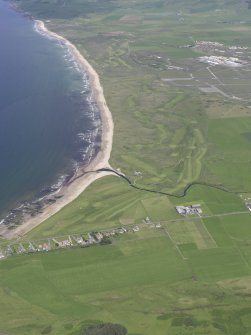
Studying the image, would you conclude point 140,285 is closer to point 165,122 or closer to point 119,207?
point 119,207

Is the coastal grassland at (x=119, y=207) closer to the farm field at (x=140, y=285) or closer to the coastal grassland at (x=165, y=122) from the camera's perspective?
the coastal grassland at (x=165, y=122)

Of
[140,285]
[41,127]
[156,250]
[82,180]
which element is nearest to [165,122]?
[41,127]

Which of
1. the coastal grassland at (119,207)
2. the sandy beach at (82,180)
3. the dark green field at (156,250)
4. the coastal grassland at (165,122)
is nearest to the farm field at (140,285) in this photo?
the dark green field at (156,250)

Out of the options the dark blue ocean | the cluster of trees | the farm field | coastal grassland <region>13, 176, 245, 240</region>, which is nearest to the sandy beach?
coastal grassland <region>13, 176, 245, 240</region>

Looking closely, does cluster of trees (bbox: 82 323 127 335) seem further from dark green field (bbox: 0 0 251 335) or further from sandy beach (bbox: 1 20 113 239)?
sandy beach (bbox: 1 20 113 239)

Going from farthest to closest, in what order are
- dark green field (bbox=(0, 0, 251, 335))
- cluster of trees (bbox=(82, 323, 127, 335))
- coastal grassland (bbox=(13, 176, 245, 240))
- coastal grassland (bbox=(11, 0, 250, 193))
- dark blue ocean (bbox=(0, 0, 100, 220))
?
coastal grassland (bbox=(11, 0, 250, 193)) < dark blue ocean (bbox=(0, 0, 100, 220)) < coastal grassland (bbox=(13, 176, 245, 240)) < dark green field (bbox=(0, 0, 251, 335)) < cluster of trees (bbox=(82, 323, 127, 335))
